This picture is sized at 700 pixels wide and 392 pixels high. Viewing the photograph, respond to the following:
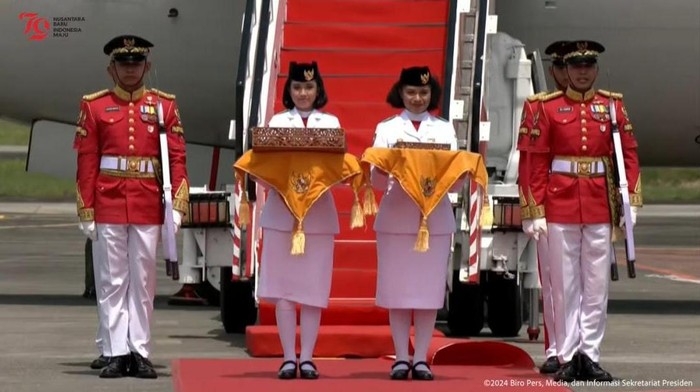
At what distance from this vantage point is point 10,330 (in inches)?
614

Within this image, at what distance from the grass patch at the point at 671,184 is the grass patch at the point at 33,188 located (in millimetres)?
13796

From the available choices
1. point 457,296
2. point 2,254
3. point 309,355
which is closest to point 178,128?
point 309,355

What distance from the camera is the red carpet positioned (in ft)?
38.1

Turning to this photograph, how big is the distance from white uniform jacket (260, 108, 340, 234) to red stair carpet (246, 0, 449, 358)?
7.30 feet

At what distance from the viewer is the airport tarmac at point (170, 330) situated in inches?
488

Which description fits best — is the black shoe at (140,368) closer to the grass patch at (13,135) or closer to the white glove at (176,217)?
the white glove at (176,217)

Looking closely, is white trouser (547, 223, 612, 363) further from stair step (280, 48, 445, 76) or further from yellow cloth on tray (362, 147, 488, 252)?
stair step (280, 48, 445, 76)

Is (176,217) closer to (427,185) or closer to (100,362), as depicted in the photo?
(100,362)

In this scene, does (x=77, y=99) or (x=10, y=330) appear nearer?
(x=10, y=330)

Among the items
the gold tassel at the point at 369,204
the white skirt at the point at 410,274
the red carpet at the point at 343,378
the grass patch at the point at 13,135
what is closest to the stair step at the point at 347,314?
the red carpet at the point at 343,378

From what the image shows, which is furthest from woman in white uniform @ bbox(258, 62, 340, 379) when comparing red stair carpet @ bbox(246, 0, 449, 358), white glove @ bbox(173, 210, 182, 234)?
red stair carpet @ bbox(246, 0, 449, 358)

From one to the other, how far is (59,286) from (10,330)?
5.97m

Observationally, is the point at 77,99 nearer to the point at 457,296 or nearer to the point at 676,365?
the point at 457,296

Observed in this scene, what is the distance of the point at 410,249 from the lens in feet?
39.1
